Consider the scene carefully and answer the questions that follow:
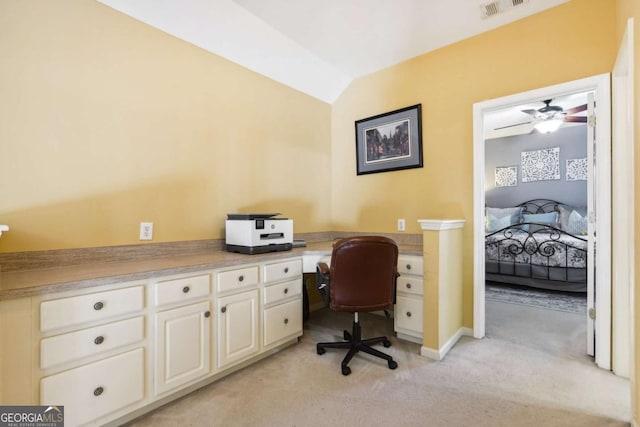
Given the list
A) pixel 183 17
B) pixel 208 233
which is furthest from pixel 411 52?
pixel 208 233

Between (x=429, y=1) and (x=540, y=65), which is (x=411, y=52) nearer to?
(x=429, y=1)

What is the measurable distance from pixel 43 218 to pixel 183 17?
1707mm

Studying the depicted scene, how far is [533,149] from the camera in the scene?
5633 millimetres

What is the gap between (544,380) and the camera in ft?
6.40

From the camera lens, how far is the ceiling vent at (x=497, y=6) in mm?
2229

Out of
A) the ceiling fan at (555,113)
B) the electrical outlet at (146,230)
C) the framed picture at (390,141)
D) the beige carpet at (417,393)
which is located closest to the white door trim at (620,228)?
the beige carpet at (417,393)

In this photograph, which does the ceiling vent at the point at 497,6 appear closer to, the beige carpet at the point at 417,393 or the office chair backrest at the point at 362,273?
the office chair backrest at the point at 362,273

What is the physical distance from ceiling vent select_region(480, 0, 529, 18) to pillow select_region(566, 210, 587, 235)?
4.12 m

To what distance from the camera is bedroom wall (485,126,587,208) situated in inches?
204

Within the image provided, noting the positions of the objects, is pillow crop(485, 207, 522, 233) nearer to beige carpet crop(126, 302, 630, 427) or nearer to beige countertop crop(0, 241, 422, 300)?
beige carpet crop(126, 302, 630, 427)

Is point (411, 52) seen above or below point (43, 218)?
above

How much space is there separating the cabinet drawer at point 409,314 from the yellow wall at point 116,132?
61.3 inches

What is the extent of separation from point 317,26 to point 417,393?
9.70 feet

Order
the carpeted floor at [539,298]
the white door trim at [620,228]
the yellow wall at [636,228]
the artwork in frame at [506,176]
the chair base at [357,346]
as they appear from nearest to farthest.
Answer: the yellow wall at [636,228] < the white door trim at [620,228] < the chair base at [357,346] < the carpeted floor at [539,298] < the artwork in frame at [506,176]
